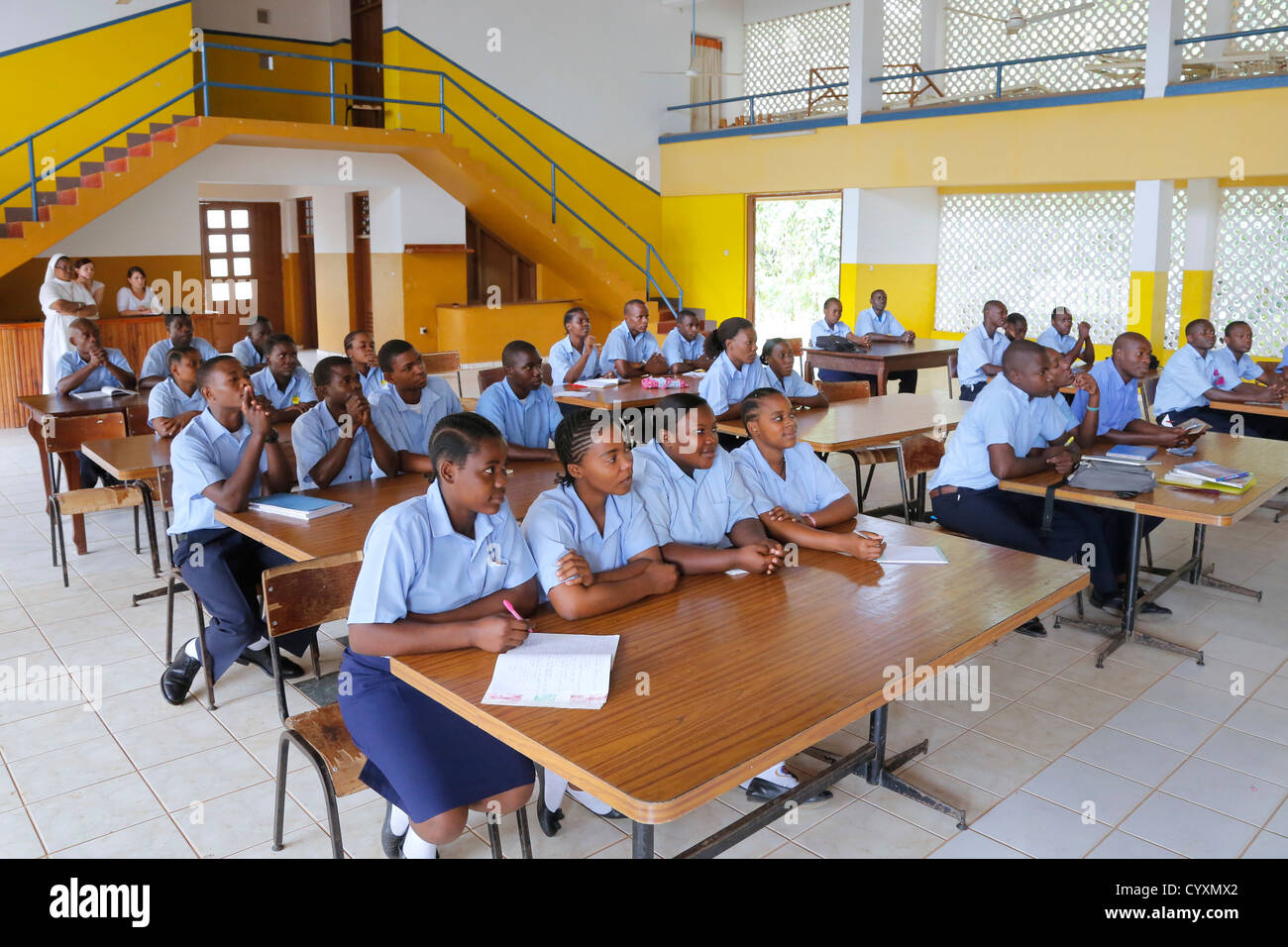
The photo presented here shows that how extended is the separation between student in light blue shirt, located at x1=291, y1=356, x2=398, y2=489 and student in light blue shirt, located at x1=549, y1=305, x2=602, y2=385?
3.01 meters

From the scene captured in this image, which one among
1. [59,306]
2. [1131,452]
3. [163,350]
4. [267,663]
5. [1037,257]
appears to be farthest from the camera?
[1037,257]

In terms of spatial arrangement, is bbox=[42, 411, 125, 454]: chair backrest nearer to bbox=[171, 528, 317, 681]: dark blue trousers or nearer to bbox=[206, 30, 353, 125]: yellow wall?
bbox=[171, 528, 317, 681]: dark blue trousers

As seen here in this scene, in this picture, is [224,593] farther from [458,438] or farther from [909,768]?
[909,768]

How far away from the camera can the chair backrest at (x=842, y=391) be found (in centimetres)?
671

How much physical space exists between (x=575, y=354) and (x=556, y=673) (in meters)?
5.45

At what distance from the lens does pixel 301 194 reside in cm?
1570

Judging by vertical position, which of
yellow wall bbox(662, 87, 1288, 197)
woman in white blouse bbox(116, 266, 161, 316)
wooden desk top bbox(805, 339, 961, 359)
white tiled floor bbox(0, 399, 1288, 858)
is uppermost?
yellow wall bbox(662, 87, 1288, 197)

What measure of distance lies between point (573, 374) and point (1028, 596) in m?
5.02

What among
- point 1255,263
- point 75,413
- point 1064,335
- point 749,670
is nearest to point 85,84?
point 75,413

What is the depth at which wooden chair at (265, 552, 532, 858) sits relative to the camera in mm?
2686

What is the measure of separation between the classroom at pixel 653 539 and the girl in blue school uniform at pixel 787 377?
0.09 feet

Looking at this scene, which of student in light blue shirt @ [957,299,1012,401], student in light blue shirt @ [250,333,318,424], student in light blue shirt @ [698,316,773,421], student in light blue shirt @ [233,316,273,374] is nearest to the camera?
student in light blue shirt @ [250,333,318,424]

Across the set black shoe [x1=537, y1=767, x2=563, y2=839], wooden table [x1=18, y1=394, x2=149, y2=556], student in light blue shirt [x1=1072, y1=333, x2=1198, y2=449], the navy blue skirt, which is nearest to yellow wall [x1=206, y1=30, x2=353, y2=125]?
wooden table [x1=18, y1=394, x2=149, y2=556]
